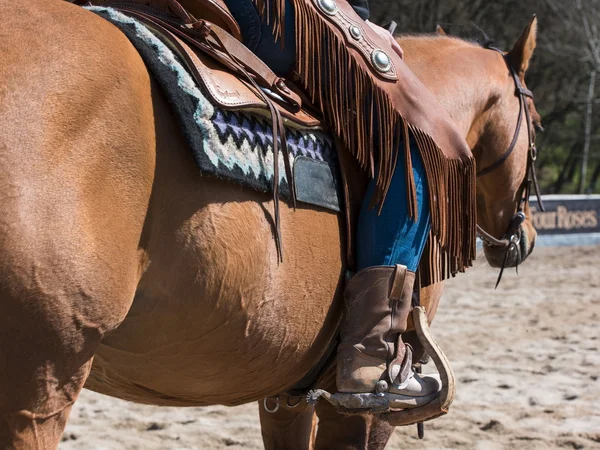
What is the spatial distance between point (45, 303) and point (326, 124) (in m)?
1.11

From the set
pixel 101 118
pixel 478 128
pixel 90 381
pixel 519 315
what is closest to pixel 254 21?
pixel 101 118

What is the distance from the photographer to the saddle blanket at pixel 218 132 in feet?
5.99

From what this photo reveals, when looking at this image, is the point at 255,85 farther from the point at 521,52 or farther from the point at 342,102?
the point at 521,52

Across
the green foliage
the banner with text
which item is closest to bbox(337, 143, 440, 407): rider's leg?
the banner with text

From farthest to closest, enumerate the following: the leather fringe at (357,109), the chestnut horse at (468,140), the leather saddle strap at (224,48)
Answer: the chestnut horse at (468,140)
the leather fringe at (357,109)
the leather saddle strap at (224,48)

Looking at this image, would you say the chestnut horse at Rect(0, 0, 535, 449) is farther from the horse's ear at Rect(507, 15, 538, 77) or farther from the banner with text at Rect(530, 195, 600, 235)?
the banner with text at Rect(530, 195, 600, 235)

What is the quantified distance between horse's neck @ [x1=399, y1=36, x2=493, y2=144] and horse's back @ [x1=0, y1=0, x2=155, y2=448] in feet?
5.65

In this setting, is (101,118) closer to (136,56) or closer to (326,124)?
(136,56)

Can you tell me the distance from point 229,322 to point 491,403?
354 centimetres

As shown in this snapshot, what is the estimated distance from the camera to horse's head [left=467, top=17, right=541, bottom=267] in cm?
351

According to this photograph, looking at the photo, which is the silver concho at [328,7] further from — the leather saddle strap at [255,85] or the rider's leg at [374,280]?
the leather saddle strap at [255,85]

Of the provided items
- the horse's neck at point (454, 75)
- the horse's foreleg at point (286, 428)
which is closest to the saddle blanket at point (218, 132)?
the horse's neck at point (454, 75)

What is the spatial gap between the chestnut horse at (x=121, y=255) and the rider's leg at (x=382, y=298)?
0.27 feet

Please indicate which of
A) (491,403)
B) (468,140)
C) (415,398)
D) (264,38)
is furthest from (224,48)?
(491,403)
